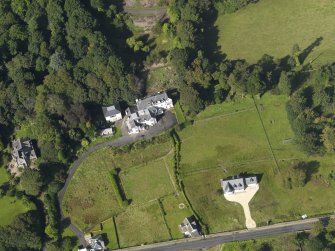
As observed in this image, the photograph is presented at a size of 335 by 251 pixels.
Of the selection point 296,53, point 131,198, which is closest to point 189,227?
point 131,198

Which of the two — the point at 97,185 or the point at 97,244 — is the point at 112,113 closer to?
the point at 97,185

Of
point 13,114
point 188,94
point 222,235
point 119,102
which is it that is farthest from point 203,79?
point 13,114

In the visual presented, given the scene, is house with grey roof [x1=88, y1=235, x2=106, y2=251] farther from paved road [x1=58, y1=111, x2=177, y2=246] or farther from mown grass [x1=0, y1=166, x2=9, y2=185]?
mown grass [x1=0, y1=166, x2=9, y2=185]

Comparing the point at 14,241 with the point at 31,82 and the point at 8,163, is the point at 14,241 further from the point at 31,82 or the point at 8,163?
the point at 31,82

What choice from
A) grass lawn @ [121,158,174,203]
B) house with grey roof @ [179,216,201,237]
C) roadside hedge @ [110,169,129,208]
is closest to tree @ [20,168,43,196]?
roadside hedge @ [110,169,129,208]

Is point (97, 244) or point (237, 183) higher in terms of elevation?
point (237, 183)

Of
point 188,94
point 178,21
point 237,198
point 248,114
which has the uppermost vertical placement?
point 178,21
